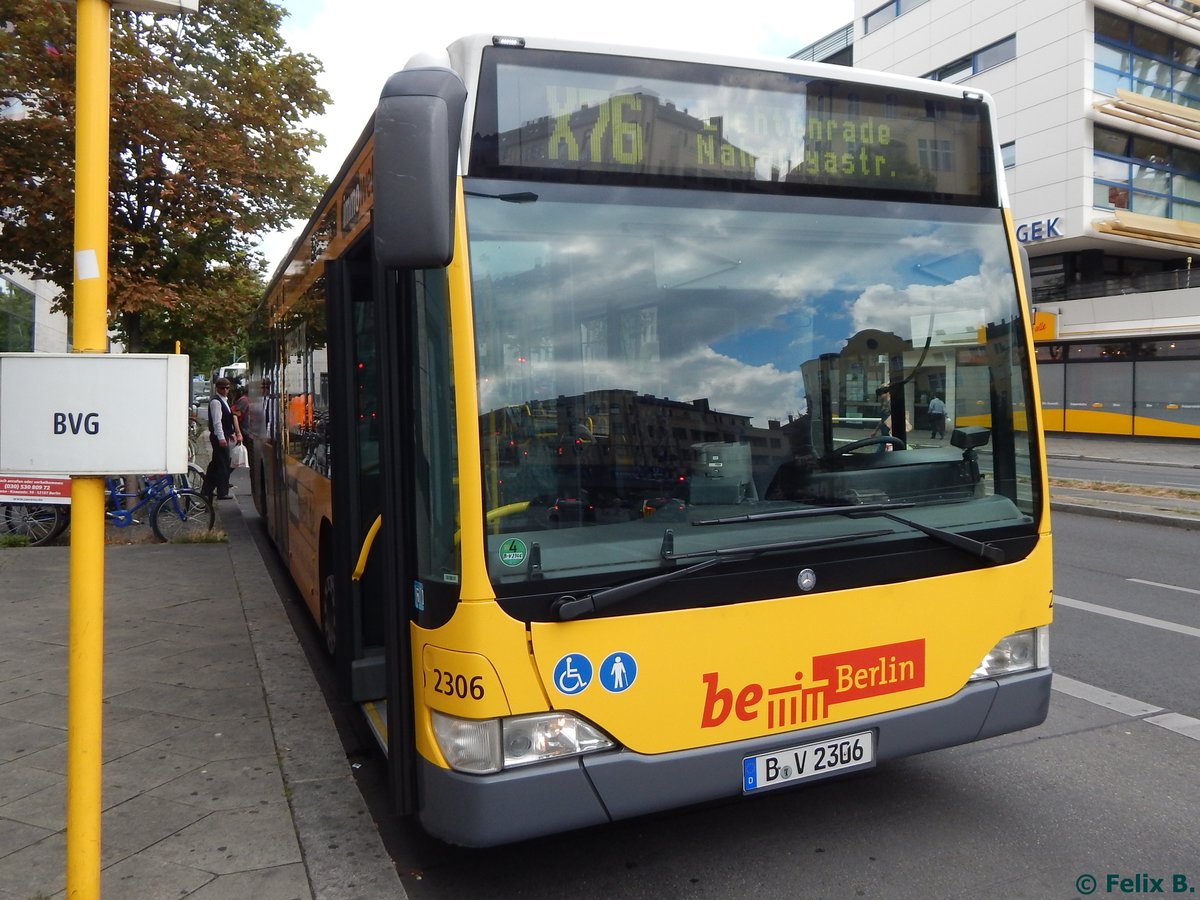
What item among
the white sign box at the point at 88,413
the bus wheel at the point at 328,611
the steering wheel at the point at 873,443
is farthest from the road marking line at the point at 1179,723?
the white sign box at the point at 88,413

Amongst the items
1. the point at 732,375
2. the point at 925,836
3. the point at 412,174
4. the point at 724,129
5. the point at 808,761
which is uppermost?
the point at 724,129

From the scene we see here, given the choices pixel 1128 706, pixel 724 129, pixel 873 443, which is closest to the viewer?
pixel 724 129

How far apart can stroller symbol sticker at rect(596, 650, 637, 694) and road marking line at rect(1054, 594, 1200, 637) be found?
5589 millimetres

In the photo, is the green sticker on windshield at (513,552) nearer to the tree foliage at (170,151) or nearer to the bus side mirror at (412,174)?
the bus side mirror at (412,174)

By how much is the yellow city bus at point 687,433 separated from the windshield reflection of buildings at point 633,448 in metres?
0.01

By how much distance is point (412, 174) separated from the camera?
2846mm

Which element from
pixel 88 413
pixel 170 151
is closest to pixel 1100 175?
pixel 170 151

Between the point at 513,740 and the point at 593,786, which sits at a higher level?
the point at 513,740

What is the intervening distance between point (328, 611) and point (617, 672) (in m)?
3.25

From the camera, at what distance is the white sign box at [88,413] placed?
9.39ft

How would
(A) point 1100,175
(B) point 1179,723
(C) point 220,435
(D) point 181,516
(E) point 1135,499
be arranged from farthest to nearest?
(A) point 1100,175, (E) point 1135,499, (C) point 220,435, (D) point 181,516, (B) point 1179,723

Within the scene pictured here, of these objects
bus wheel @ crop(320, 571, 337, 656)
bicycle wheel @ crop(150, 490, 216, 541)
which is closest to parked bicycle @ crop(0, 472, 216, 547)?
bicycle wheel @ crop(150, 490, 216, 541)

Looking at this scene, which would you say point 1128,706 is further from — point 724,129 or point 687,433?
point 724,129

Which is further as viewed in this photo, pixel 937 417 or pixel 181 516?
pixel 181 516
